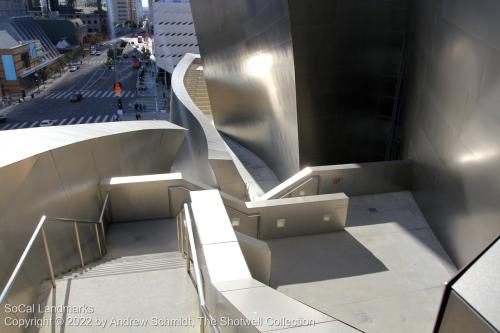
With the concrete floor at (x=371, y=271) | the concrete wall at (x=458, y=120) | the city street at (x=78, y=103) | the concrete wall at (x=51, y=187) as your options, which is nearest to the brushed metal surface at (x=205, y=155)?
the concrete wall at (x=51, y=187)

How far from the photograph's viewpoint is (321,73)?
11.4 meters

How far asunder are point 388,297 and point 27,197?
5.59m

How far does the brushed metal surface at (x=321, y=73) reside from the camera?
425 inches

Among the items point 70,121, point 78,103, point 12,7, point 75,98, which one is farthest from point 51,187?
point 12,7

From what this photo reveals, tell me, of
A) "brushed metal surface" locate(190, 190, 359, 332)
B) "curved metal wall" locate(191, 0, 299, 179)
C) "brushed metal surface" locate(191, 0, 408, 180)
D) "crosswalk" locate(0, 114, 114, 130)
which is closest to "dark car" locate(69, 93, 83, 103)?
"crosswalk" locate(0, 114, 114, 130)

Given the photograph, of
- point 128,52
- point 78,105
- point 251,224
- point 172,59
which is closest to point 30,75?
point 78,105

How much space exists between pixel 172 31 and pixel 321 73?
57.7 metres

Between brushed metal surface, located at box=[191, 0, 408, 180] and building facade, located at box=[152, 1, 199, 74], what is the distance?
50.9 m

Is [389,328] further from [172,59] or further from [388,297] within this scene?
[172,59]

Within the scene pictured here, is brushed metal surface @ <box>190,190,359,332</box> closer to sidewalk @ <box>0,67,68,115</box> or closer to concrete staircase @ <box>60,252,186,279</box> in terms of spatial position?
concrete staircase @ <box>60,252,186,279</box>

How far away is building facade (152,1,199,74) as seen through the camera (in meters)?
62.8

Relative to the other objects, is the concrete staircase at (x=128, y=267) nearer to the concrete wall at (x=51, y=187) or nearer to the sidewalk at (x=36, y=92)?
the concrete wall at (x=51, y=187)

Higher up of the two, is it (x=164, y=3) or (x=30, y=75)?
(x=164, y=3)

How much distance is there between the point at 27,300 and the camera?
4.24 metres
